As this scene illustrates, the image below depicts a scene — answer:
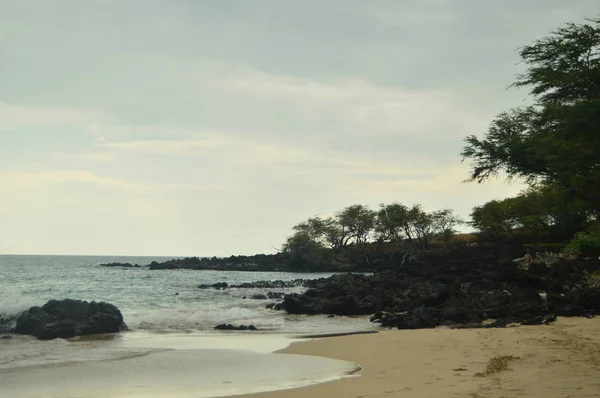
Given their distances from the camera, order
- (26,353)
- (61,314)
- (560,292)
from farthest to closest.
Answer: (560,292) < (61,314) < (26,353)

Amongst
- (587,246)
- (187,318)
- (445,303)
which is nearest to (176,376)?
(187,318)

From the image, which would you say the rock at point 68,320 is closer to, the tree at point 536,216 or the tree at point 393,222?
the tree at point 536,216

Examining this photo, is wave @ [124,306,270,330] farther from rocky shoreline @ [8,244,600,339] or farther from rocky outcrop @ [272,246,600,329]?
rocky outcrop @ [272,246,600,329]

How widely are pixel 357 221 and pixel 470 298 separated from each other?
73.0 metres

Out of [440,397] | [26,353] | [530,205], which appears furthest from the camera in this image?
[530,205]

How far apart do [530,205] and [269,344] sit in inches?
1839

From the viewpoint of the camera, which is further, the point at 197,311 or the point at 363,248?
the point at 363,248

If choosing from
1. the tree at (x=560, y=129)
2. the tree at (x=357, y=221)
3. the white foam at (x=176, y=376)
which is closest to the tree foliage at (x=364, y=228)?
the tree at (x=357, y=221)

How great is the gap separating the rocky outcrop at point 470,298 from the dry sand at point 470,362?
6.81ft

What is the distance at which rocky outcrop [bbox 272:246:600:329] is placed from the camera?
16516mm

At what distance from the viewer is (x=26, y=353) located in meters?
13.2

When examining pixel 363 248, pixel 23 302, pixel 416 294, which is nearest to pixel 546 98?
pixel 416 294

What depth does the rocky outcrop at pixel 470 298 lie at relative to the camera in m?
16.5

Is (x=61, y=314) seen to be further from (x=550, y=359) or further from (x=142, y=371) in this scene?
(x=550, y=359)
